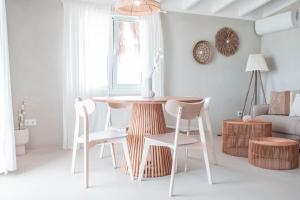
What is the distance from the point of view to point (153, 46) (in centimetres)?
472

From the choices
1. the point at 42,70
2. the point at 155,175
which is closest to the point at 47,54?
the point at 42,70

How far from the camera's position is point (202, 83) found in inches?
210

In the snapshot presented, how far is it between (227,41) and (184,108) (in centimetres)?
336

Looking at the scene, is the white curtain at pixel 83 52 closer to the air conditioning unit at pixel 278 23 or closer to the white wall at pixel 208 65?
the white wall at pixel 208 65

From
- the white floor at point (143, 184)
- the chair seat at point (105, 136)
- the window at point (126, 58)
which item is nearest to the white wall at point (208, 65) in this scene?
the window at point (126, 58)

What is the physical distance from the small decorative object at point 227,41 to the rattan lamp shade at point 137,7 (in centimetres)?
243

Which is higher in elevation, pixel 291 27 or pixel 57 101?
pixel 291 27

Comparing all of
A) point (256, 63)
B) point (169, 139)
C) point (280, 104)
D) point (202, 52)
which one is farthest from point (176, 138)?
point (256, 63)

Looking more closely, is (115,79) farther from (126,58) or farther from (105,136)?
(105,136)

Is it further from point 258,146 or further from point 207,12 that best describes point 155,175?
point 207,12

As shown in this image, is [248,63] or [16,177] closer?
[16,177]

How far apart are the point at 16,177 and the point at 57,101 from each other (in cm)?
159

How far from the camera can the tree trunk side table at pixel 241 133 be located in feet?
12.4

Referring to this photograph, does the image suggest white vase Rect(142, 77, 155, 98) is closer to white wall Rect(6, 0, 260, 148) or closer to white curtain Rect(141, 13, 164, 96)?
white curtain Rect(141, 13, 164, 96)
